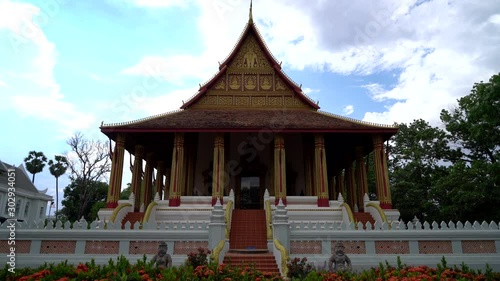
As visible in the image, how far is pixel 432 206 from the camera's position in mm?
20875

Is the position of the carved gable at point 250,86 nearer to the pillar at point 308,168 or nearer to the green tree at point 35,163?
the pillar at point 308,168

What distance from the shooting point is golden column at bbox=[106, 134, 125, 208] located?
14.7 metres

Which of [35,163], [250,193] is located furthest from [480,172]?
[35,163]

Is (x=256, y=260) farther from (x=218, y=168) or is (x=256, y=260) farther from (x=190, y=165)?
(x=190, y=165)

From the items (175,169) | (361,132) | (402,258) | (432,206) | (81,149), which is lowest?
(402,258)

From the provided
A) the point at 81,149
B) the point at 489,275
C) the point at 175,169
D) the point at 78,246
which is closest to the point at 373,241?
the point at 489,275

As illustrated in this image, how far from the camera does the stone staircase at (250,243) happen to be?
8953 millimetres

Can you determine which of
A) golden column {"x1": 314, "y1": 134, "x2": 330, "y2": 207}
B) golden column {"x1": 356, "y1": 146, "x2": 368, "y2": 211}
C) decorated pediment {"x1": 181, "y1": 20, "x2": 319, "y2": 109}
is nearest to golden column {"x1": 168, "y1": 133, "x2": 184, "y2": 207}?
decorated pediment {"x1": 181, "y1": 20, "x2": 319, "y2": 109}

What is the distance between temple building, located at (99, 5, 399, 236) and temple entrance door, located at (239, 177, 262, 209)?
0.18ft

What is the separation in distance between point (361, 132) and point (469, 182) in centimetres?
632

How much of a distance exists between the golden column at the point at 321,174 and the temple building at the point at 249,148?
0.15ft

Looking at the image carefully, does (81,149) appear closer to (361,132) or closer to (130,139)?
(130,139)

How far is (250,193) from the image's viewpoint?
1864 centimetres

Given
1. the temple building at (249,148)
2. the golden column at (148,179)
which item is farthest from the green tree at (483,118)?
the golden column at (148,179)
